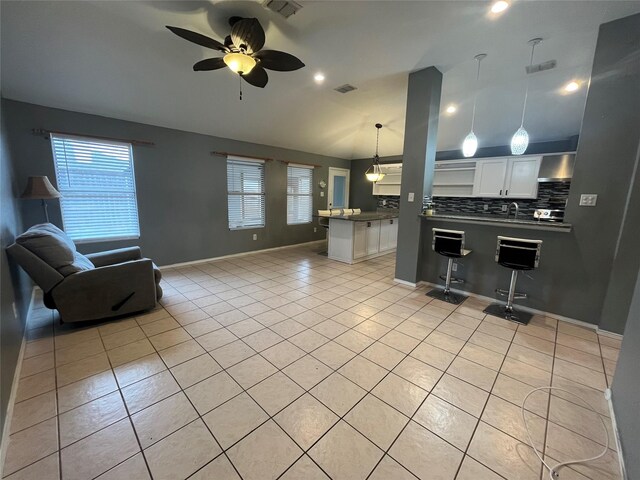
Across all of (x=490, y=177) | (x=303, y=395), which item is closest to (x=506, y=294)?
(x=303, y=395)

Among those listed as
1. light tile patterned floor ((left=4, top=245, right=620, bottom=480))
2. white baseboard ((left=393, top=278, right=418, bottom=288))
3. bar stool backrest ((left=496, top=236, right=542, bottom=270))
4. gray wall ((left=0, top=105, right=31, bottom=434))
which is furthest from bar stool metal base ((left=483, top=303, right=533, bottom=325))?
gray wall ((left=0, top=105, right=31, bottom=434))

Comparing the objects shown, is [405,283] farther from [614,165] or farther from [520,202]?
[520,202]

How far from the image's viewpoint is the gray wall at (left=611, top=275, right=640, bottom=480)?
49.7 inches

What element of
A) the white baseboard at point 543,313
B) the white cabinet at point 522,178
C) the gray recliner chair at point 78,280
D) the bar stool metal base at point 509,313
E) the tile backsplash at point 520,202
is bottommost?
the bar stool metal base at point 509,313

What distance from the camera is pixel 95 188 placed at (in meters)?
3.85

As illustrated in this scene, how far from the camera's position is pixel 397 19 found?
2.47 metres

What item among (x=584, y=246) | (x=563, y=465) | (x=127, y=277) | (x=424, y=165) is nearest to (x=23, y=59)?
(x=127, y=277)

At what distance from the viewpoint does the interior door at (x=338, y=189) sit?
7387 mm

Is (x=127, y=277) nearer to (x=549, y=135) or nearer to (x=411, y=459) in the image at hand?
(x=411, y=459)

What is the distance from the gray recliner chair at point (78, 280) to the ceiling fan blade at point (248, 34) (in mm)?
2360

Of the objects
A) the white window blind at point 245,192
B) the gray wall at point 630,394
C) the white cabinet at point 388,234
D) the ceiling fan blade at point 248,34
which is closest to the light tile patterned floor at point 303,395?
the gray wall at point 630,394

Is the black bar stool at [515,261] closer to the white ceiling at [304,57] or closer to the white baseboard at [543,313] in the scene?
the white baseboard at [543,313]

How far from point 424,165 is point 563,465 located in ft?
10.3

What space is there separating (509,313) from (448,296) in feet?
2.22
